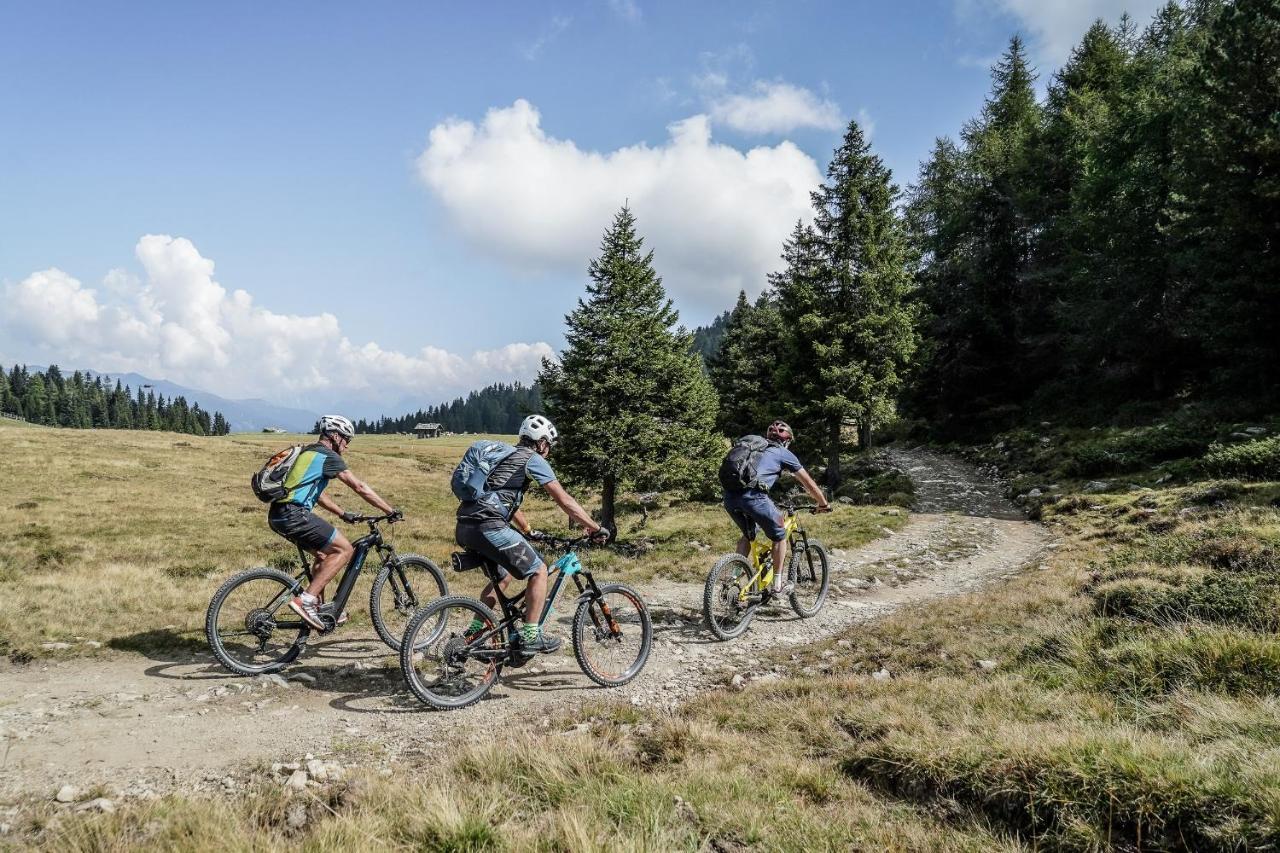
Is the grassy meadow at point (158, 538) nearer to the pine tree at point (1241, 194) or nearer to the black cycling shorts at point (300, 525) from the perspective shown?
the black cycling shorts at point (300, 525)

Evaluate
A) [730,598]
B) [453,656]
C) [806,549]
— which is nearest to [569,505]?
[453,656]

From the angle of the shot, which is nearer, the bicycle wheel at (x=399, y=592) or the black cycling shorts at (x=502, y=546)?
the black cycling shorts at (x=502, y=546)

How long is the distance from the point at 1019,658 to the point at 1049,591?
11.6 feet

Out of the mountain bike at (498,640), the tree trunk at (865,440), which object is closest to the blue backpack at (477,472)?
the mountain bike at (498,640)

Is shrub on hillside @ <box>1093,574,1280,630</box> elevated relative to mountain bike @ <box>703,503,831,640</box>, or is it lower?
elevated

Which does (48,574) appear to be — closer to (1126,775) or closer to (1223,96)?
(1126,775)

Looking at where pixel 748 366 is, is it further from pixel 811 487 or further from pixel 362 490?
pixel 362 490

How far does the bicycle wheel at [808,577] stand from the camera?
1027 centimetres

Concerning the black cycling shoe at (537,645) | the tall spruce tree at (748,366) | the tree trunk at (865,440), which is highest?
the tall spruce tree at (748,366)

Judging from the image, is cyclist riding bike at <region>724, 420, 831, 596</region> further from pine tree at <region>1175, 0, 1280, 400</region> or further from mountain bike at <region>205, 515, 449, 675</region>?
pine tree at <region>1175, 0, 1280, 400</region>

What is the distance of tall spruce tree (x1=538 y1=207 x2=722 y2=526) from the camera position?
20.4 meters

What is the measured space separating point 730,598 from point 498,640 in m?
3.75

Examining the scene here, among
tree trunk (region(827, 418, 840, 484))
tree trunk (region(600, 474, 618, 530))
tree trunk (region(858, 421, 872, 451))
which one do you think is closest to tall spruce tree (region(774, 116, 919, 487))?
tree trunk (region(827, 418, 840, 484))

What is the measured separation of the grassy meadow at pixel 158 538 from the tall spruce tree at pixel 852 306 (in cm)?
631
